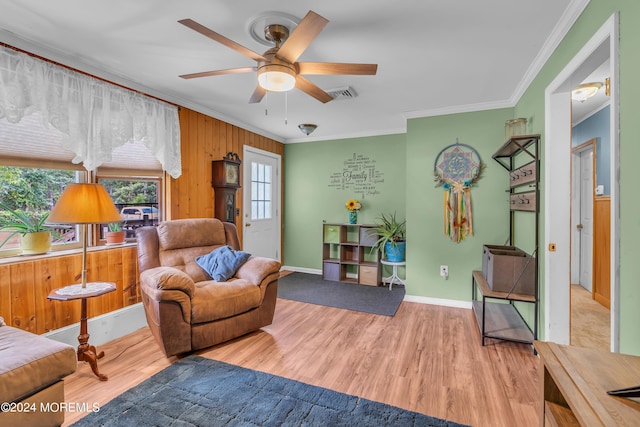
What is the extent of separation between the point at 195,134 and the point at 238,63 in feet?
4.42

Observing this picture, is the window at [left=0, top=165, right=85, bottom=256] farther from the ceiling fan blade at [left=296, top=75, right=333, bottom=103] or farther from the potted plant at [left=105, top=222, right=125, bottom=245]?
the ceiling fan blade at [left=296, top=75, right=333, bottom=103]

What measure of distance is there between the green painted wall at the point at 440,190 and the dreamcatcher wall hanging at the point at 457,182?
0.24 ft

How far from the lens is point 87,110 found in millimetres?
2463

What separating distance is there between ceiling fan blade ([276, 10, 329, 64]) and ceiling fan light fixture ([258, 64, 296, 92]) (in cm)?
6

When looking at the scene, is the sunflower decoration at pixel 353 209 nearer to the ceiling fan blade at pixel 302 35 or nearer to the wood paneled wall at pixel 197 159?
the wood paneled wall at pixel 197 159

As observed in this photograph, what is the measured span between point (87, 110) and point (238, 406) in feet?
8.31

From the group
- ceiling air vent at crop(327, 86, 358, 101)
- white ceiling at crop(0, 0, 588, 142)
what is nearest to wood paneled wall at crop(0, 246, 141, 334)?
white ceiling at crop(0, 0, 588, 142)

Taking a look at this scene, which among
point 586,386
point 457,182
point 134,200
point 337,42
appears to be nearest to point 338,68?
point 337,42

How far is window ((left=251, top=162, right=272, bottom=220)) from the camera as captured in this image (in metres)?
4.63

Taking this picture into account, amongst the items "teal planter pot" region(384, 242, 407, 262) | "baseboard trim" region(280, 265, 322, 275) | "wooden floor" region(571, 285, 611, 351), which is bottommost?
"wooden floor" region(571, 285, 611, 351)

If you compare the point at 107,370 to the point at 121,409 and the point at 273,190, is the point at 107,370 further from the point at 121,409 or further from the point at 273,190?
the point at 273,190

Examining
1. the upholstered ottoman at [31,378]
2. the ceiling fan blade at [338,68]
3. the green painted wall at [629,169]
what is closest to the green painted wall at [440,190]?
the green painted wall at [629,169]

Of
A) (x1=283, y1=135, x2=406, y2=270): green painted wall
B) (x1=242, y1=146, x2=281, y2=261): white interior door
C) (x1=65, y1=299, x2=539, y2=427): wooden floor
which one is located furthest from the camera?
(x1=283, y1=135, x2=406, y2=270): green painted wall

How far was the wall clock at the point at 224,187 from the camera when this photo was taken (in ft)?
12.1
